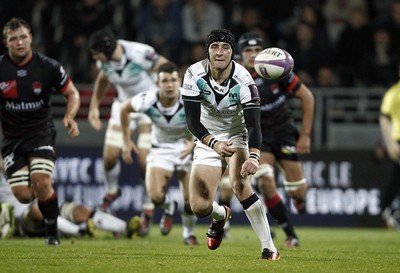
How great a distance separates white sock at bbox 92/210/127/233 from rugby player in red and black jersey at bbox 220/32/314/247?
2.09 m

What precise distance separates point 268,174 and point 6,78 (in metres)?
3.44

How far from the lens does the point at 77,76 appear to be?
1869 cm

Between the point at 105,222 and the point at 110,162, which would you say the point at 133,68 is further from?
the point at 105,222

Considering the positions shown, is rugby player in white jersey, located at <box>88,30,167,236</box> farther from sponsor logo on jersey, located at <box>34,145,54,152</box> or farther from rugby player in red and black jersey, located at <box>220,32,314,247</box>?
sponsor logo on jersey, located at <box>34,145,54,152</box>

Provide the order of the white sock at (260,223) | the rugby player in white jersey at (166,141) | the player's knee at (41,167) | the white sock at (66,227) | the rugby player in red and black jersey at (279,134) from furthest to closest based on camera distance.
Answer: the white sock at (66,227), the rugby player in white jersey at (166,141), the rugby player in red and black jersey at (279,134), the player's knee at (41,167), the white sock at (260,223)

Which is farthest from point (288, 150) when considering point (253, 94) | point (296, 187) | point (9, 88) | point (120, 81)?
point (9, 88)

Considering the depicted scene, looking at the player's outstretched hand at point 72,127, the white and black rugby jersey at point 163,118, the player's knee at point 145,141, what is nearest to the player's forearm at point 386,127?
the player's knee at point 145,141

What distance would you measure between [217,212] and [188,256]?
1.80 feet

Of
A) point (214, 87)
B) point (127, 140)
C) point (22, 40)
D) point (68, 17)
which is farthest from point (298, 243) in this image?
point (68, 17)

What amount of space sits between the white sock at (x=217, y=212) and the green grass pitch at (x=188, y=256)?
41 centimetres

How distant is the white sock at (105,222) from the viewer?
13094 millimetres

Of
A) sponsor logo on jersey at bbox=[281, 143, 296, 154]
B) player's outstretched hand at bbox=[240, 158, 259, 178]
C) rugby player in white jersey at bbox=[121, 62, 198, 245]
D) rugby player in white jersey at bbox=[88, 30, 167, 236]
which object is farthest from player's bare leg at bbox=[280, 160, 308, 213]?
player's outstretched hand at bbox=[240, 158, 259, 178]

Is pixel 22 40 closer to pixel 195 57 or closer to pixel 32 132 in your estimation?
pixel 32 132

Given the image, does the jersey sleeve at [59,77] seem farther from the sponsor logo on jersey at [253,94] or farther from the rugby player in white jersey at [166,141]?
the sponsor logo on jersey at [253,94]
